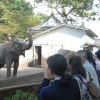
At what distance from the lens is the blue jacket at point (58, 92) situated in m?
2.33

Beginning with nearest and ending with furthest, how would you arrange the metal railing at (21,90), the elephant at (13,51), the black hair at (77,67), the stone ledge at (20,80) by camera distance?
the black hair at (77,67) → the metal railing at (21,90) → the stone ledge at (20,80) → the elephant at (13,51)

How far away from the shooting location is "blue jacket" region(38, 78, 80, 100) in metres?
2.33

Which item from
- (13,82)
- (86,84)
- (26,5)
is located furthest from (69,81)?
(26,5)

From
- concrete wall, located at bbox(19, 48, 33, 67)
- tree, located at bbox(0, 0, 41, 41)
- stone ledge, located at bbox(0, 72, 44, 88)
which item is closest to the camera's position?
stone ledge, located at bbox(0, 72, 44, 88)

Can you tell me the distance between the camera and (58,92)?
2352mm

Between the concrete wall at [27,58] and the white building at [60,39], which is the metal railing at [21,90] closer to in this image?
the concrete wall at [27,58]

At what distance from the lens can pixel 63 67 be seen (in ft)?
8.00

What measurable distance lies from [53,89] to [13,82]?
6274mm

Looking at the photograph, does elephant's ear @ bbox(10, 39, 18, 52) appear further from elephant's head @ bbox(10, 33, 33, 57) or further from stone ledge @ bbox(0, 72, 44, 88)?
stone ledge @ bbox(0, 72, 44, 88)

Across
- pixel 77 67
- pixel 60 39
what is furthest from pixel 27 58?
pixel 77 67

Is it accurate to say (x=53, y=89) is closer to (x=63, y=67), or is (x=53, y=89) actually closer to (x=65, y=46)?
(x=63, y=67)

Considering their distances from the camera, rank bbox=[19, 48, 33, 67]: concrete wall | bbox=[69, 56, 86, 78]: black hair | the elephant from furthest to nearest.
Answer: bbox=[19, 48, 33, 67]: concrete wall
the elephant
bbox=[69, 56, 86, 78]: black hair

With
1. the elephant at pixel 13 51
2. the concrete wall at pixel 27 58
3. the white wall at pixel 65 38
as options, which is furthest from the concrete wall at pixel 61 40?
the elephant at pixel 13 51

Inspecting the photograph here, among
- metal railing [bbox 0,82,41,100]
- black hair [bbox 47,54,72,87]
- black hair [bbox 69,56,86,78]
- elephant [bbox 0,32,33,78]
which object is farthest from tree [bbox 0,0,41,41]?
black hair [bbox 47,54,72,87]
